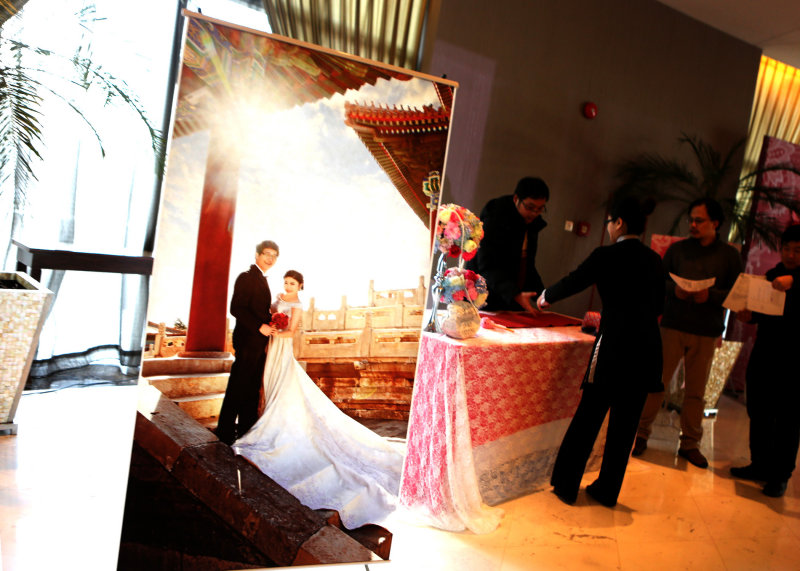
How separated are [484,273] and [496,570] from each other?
142 centimetres

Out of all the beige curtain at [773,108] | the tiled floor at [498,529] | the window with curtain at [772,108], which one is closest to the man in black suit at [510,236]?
the tiled floor at [498,529]

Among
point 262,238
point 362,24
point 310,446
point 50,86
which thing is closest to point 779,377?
point 310,446

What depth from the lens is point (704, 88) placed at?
5336 mm

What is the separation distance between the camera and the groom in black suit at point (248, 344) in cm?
178

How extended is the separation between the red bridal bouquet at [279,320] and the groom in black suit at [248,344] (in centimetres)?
1

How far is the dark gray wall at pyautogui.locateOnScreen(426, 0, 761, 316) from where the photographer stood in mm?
4312

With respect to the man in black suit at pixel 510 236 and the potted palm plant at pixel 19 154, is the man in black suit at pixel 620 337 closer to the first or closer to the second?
the man in black suit at pixel 510 236

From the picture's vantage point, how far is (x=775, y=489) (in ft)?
11.0

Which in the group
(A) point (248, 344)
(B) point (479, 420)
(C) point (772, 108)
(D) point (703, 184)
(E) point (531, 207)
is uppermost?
(C) point (772, 108)

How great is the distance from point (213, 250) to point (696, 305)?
9.75ft

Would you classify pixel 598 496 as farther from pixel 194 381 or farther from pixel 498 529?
pixel 194 381

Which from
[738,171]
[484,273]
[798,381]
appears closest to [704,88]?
[738,171]

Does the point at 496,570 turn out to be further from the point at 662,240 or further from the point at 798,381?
the point at 662,240

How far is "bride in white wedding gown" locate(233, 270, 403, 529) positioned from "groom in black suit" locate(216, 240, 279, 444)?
3cm
